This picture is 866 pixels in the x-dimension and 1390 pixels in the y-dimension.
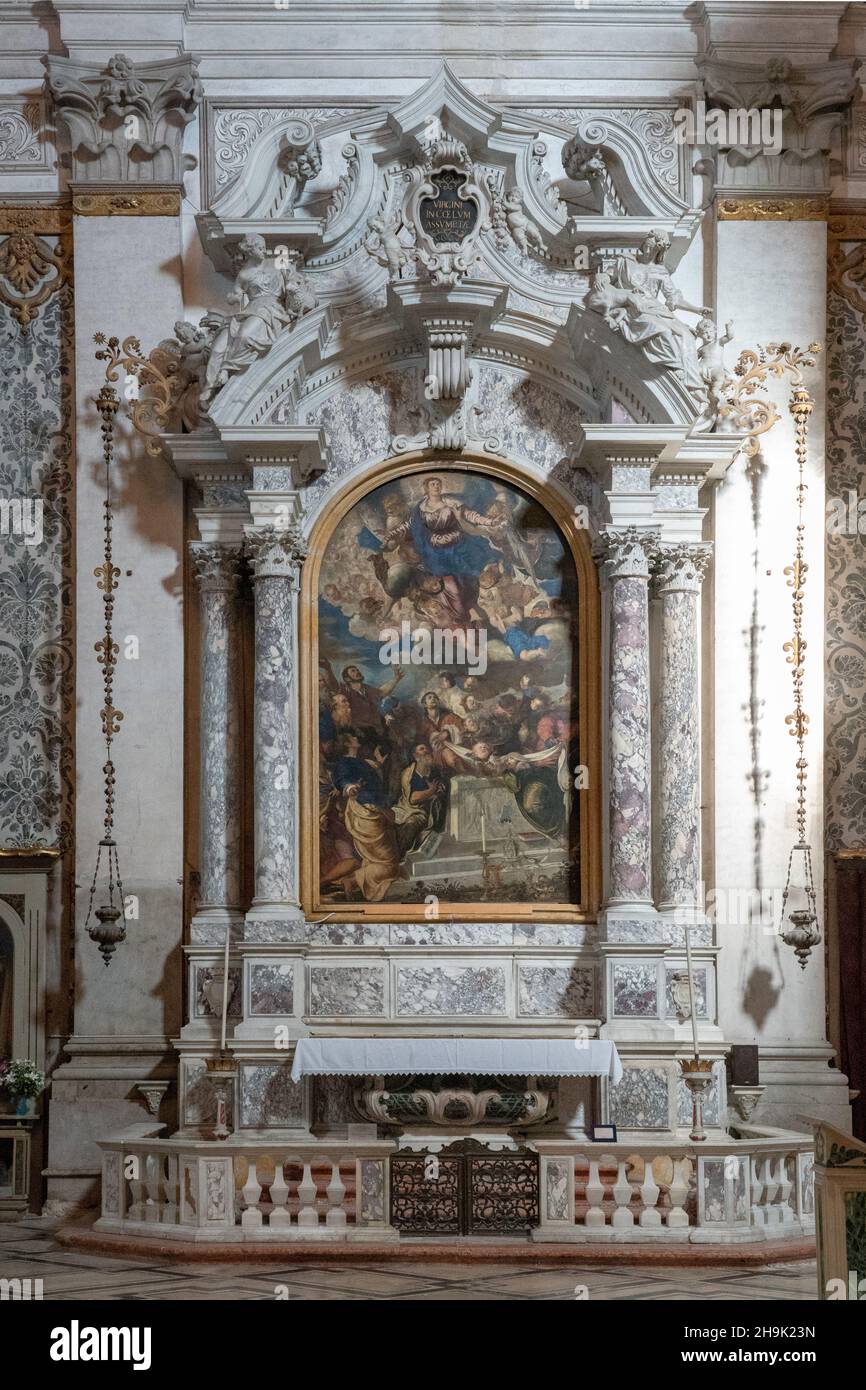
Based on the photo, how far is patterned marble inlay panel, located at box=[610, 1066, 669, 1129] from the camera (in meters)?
12.7

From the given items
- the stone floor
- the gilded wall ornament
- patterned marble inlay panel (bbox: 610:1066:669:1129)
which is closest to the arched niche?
patterned marble inlay panel (bbox: 610:1066:669:1129)

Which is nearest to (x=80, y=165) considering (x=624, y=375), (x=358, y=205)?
(x=358, y=205)

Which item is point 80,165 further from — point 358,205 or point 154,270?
point 358,205

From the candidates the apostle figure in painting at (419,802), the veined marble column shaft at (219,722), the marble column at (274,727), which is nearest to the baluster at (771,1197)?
the apostle figure in painting at (419,802)

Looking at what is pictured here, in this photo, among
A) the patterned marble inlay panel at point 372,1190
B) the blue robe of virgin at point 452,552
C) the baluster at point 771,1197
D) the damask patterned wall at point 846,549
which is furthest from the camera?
the damask patterned wall at point 846,549

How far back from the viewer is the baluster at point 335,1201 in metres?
11.3

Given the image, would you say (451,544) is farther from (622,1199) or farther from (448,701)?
(622,1199)

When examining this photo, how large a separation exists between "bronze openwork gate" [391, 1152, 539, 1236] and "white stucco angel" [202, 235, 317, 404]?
17.4 feet

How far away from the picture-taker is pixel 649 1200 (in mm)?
11445

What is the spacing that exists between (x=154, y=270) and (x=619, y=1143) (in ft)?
22.0

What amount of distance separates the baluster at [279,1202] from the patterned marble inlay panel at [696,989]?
9.71 feet

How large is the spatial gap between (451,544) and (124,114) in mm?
3754

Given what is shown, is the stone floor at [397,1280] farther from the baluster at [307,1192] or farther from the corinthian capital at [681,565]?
the corinthian capital at [681,565]

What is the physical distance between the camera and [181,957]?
13.6m
